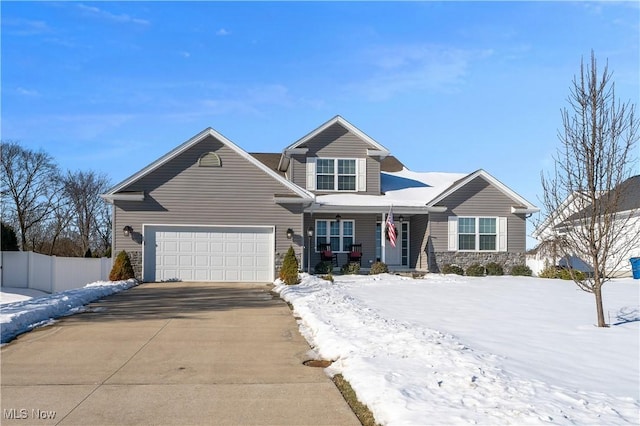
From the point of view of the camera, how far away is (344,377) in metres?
7.16

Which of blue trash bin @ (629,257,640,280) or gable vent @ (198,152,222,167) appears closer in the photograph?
gable vent @ (198,152,222,167)

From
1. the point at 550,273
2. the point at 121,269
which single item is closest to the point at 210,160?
the point at 121,269

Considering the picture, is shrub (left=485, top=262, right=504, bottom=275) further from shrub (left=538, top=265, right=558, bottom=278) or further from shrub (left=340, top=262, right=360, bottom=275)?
shrub (left=340, top=262, right=360, bottom=275)

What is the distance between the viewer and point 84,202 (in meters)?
49.0

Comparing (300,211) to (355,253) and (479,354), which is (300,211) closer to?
(355,253)

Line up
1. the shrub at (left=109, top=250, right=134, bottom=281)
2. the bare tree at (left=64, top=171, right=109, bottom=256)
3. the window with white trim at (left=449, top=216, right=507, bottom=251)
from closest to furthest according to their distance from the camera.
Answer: the shrub at (left=109, top=250, right=134, bottom=281) → the window with white trim at (left=449, top=216, right=507, bottom=251) → the bare tree at (left=64, top=171, right=109, bottom=256)

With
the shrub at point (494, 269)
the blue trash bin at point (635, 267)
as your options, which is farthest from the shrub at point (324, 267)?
the blue trash bin at point (635, 267)

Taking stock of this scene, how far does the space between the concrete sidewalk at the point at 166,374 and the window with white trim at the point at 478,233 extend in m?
13.6


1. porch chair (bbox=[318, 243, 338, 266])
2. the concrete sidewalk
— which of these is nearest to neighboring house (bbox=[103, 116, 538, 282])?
porch chair (bbox=[318, 243, 338, 266])

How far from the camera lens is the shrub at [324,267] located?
2299 centimetres

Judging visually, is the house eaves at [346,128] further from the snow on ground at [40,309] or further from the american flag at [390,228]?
the snow on ground at [40,309]

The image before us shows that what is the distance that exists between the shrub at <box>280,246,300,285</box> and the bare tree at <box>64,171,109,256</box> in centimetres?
3152

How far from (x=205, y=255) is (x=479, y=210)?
11.6 m

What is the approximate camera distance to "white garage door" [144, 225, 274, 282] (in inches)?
848
